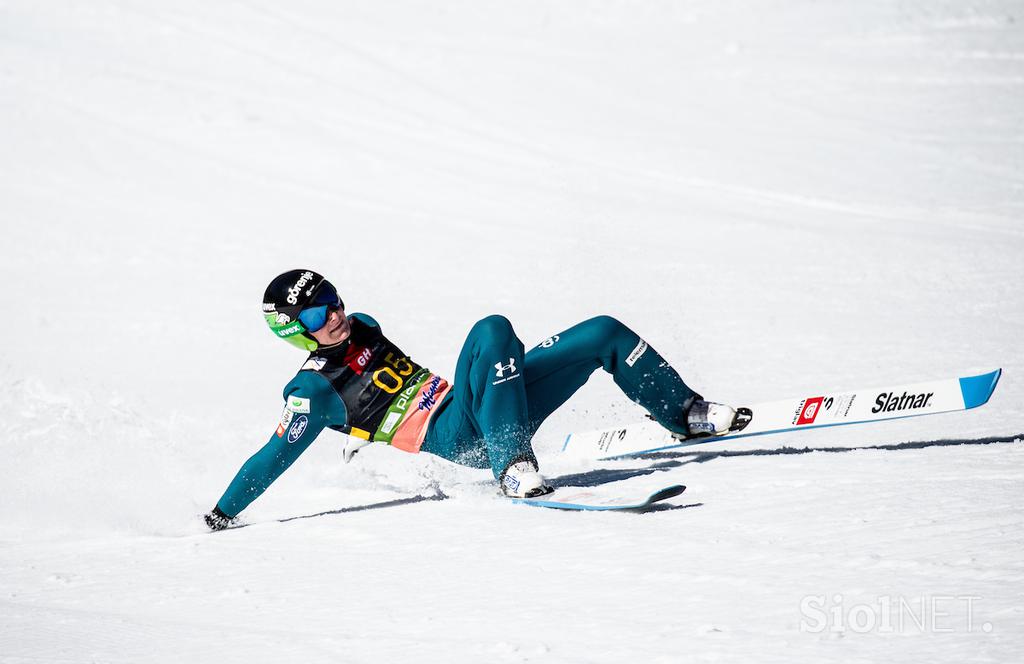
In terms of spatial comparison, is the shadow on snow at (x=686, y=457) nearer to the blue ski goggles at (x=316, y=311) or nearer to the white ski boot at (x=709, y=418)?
the white ski boot at (x=709, y=418)

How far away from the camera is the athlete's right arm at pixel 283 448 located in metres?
4.21

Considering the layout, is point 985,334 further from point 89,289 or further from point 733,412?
point 89,289

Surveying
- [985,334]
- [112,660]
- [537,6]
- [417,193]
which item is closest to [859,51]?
[537,6]

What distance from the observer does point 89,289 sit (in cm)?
900

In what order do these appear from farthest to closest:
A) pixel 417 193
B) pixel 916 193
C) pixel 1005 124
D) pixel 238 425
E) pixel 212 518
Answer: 1. pixel 1005 124
2. pixel 417 193
3. pixel 916 193
4. pixel 238 425
5. pixel 212 518

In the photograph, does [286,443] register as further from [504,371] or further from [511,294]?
[511,294]

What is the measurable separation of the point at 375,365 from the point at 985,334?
4.42 m

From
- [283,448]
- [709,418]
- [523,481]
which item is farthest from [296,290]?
[709,418]

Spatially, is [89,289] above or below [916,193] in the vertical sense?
below

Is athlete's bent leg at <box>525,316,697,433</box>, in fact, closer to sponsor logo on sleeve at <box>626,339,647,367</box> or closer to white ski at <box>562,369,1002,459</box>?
sponsor logo on sleeve at <box>626,339,647,367</box>

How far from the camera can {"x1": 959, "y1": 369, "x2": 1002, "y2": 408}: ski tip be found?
13.7ft
